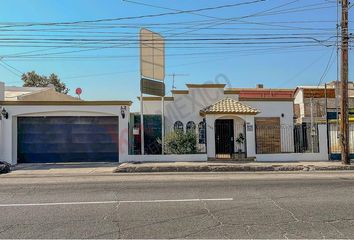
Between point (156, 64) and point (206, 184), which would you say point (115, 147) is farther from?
point (206, 184)

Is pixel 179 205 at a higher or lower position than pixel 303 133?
lower

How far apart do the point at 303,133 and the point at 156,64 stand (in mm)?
10100

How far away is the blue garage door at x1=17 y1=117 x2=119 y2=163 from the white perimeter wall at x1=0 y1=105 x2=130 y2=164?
0.29 meters

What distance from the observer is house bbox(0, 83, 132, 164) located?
21.4 meters

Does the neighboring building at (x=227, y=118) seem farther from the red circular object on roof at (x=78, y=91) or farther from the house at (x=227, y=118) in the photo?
the red circular object on roof at (x=78, y=91)

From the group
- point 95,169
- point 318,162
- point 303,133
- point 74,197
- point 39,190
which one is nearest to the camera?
point 74,197

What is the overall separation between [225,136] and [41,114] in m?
11.1

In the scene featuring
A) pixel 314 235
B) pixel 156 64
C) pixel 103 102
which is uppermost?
pixel 156 64

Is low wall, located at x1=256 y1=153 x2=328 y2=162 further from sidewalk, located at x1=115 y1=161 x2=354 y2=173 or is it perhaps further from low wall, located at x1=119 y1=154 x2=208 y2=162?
low wall, located at x1=119 y1=154 x2=208 y2=162

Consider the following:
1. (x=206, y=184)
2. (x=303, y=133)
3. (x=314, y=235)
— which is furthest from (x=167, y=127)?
(x=314, y=235)

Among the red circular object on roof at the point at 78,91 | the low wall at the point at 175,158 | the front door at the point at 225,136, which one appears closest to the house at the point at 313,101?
the front door at the point at 225,136

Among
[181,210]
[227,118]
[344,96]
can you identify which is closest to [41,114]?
[227,118]

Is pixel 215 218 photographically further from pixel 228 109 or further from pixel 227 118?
pixel 227 118

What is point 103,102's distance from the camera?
2141cm
